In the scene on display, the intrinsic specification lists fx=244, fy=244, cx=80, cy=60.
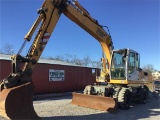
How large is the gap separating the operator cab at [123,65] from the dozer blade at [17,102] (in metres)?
5.61

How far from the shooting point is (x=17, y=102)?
7.53 m

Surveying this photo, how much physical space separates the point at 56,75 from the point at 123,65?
24.4 ft

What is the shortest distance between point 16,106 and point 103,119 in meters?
3.38

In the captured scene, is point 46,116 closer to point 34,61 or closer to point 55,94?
point 34,61

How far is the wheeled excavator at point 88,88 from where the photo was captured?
25.1ft

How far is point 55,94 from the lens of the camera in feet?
57.7

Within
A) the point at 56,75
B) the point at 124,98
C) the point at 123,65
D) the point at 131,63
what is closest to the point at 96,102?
the point at 124,98

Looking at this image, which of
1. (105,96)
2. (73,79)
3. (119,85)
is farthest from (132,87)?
(73,79)

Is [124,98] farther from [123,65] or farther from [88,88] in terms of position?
[88,88]

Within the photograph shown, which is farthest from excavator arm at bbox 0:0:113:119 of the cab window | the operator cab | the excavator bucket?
the excavator bucket

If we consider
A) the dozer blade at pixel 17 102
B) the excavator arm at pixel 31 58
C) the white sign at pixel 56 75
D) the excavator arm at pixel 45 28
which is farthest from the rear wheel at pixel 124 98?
the white sign at pixel 56 75

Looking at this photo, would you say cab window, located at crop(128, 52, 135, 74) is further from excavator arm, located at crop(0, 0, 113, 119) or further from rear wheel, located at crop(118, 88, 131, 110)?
excavator arm, located at crop(0, 0, 113, 119)

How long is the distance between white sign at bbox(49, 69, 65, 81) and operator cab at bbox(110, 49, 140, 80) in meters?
6.46

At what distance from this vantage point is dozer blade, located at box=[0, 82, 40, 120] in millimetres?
7305
